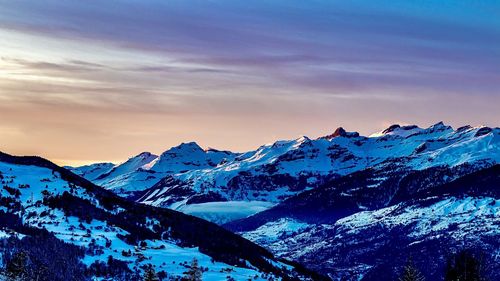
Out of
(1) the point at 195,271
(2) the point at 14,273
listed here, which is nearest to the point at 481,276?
(1) the point at 195,271

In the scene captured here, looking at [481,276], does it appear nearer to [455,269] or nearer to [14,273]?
[455,269]

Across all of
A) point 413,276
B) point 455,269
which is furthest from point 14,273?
point 455,269

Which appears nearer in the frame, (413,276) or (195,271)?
(195,271)

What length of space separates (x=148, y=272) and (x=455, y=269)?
242 ft

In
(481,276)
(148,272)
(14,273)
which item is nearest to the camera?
(148,272)

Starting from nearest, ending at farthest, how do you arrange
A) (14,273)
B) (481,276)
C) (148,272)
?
(148,272), (14,273), (481,276)

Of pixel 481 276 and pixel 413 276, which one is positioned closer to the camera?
pixel 413 276

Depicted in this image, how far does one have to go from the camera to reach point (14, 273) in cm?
13475

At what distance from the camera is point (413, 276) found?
442ft

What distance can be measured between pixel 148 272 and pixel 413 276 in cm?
4395

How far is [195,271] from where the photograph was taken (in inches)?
4791

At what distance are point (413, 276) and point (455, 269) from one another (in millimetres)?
34929

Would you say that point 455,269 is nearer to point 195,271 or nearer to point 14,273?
point 195,271

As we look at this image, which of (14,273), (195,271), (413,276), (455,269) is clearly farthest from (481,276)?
(14,273)
